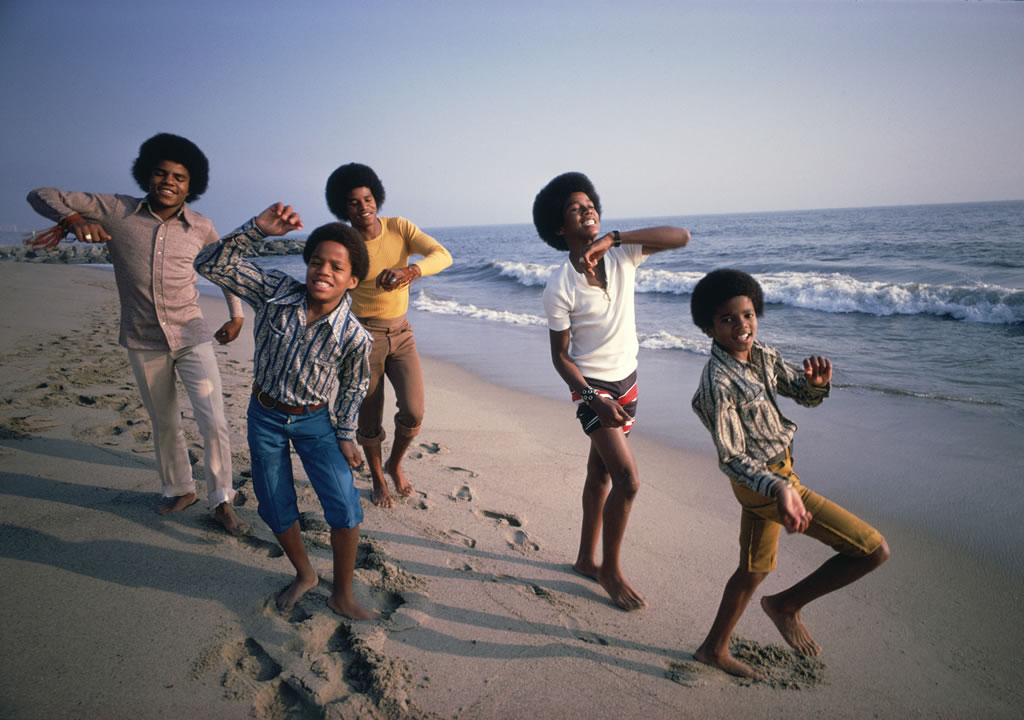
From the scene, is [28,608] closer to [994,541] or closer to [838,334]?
[994,541]

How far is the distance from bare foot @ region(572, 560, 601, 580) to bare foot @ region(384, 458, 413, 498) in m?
1.34

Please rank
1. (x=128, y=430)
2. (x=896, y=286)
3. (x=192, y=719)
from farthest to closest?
(x=896, y=286), (x=128, y=430), (x=192, y=719)

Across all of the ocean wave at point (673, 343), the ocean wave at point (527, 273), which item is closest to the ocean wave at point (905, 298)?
the ocean wave at point (673, 343)

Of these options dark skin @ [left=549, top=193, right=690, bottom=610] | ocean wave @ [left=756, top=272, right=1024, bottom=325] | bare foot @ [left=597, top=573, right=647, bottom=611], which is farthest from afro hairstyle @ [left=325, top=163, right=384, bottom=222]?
ocean wave @ [left=756, top=272, right=1024, bottom=325]

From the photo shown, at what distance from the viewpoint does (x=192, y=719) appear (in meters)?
1.90

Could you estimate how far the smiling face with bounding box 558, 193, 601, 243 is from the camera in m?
2.78

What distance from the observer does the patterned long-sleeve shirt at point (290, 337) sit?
234 cm

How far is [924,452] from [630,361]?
→ 3247mm

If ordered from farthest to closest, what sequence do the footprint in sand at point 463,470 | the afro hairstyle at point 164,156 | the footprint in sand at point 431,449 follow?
the footprint in sand at point 431,449 < the footprint in sand at point 463,470 < the afro hairstyle at point 164,156

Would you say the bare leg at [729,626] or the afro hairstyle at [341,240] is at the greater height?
the afro hairstyle at [341,240]

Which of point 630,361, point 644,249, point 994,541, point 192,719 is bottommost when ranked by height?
point 994,541

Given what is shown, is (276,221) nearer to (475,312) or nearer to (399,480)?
(399,480)

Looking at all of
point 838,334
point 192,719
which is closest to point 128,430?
point 192,719

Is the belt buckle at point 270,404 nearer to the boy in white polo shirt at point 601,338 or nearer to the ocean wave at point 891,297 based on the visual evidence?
the boy in white polo shirt at point 601,338
